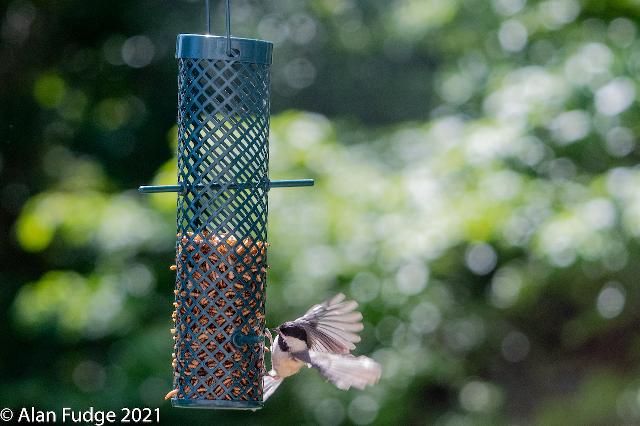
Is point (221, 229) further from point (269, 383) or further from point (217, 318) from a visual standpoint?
point (269, 383)

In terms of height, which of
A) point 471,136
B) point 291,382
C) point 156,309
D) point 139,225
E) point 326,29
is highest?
point 326,29

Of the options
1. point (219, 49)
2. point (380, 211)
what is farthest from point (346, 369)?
point (380, 211)

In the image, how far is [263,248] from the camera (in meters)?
3.44

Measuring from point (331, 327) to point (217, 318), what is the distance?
348 mm

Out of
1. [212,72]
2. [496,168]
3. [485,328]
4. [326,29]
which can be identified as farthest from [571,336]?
[212,72]

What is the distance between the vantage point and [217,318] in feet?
10.9

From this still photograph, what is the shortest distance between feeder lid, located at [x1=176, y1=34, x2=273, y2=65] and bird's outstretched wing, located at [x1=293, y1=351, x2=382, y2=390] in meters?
0.91

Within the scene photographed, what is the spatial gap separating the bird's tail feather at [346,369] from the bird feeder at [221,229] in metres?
0.22

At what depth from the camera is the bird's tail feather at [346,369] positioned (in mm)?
2992

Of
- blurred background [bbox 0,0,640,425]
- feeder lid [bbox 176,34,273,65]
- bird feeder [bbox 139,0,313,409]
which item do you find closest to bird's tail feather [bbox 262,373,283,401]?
bird feeder [bbox 139,0,313,409]

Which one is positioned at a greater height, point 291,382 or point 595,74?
point 595,74

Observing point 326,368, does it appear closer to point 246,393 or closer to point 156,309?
point 246,393

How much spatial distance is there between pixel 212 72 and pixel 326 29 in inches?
267

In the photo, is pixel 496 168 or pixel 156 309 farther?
pixel 156 309
